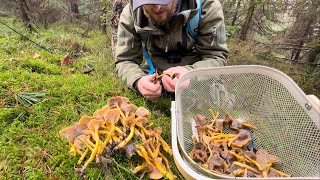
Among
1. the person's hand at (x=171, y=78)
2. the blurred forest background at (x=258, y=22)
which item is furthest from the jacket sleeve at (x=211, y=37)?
the blurred forest background at (x=258, y=22)

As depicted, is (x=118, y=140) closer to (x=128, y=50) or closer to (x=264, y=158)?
(x=264, y=158)

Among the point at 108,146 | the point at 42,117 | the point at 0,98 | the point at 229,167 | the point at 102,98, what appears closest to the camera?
the point at 229,167

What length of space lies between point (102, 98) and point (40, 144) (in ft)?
2.93

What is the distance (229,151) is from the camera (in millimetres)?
1652

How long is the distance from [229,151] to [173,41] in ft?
4.68

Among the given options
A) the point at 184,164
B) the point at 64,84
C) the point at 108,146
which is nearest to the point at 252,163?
the point at 184,164

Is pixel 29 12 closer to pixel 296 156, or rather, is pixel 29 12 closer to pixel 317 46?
pixel 317 46

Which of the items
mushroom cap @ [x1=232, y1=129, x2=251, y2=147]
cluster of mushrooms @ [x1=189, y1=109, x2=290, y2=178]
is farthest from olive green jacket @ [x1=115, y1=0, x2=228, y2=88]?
mushroom cap @ [x1=232, y1=129, x2=251, y2=147]

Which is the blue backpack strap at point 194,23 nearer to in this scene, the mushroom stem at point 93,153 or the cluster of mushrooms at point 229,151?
the cluster of mushrooms at point 229,151

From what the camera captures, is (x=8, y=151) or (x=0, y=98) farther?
(x=0, y=98)

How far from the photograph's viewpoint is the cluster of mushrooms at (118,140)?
5.40 feet

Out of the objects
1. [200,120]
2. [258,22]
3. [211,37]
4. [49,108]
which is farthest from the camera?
[258,22]

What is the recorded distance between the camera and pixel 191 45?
2.84 meters

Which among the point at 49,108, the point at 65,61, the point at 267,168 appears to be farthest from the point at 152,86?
the point at 65,61
